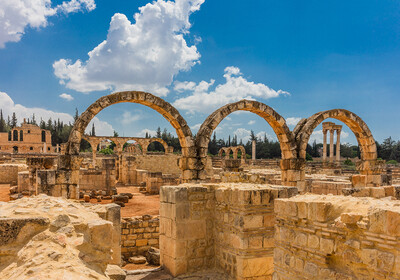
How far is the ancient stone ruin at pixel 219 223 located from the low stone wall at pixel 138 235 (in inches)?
1.1

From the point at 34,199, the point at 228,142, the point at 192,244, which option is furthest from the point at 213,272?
the point at 228,142

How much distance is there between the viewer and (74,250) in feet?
8.12

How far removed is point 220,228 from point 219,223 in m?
0.09

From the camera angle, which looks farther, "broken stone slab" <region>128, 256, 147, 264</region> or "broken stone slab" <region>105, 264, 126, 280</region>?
"broken stone slab" <region>128, 256, 147, 264</region>

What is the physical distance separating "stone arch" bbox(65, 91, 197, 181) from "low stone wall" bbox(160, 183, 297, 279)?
2816mm

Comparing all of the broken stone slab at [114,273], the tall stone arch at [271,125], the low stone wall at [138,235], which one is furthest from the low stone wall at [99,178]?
the broken stone slab at [114,273]

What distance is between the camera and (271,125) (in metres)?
9.86

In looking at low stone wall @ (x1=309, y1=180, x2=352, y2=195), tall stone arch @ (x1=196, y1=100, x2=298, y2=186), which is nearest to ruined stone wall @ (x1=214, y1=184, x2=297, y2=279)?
tall stone arch @ (x1=196, y1=100, x2=298, y2=186)

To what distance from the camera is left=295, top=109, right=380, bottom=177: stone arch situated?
9.55 m

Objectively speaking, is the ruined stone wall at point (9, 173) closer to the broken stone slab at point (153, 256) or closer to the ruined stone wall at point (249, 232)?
the broken stone slab at point (153, 256)

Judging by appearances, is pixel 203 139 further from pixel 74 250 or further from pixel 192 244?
pixel 74 250

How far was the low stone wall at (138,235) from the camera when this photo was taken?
779 centimetres

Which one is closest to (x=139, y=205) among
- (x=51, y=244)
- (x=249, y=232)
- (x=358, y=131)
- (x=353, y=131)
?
(x=249, y=232)

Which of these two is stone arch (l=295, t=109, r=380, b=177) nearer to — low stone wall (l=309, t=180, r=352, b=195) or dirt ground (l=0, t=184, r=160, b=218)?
low stone wall (l=309, t=180, r=352, b=195)
